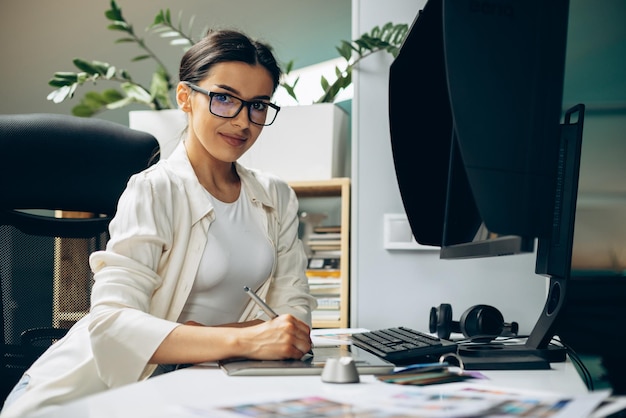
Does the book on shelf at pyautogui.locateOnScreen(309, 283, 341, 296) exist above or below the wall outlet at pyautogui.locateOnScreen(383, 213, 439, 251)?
below

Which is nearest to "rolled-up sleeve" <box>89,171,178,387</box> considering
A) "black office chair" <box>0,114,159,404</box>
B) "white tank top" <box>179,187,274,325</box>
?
"white tank top" <box>179,187,274,325</box>

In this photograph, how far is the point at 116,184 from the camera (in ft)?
4.93

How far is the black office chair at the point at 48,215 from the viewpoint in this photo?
1.40 m

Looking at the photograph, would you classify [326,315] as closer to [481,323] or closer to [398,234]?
[398,234]

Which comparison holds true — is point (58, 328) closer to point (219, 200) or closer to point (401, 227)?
point (219, 200)

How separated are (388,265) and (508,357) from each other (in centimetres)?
77

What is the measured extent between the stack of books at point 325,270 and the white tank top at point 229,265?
59 cm

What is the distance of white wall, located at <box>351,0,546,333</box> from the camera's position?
68.6 inches

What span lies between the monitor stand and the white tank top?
522 millimetres

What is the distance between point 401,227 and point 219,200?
543mm

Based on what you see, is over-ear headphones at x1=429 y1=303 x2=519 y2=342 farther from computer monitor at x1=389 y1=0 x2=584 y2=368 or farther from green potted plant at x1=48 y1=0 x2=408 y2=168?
green potted plant at x1=48 y1=0 x2=408 y2=168

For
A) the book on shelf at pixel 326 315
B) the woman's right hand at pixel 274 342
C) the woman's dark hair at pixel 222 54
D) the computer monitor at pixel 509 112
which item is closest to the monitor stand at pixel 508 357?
the computer monitor at pixel 509 112

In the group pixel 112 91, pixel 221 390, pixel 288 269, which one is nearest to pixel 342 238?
pixel 288 269

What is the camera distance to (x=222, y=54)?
146cm
